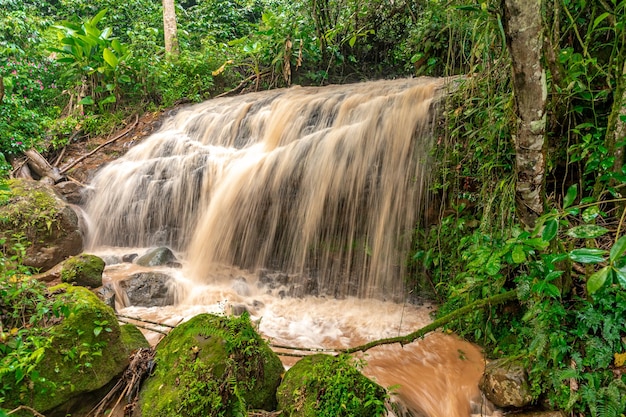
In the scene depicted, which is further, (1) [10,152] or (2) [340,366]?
(1) [10,152]

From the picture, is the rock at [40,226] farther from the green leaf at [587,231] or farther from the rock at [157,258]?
the green leaf at [587,231]

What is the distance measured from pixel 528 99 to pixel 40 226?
5397 millimetres

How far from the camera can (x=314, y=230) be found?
4430 mm

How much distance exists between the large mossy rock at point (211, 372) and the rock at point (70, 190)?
205 inches

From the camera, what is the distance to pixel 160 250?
16.5 ft

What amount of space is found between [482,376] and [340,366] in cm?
126

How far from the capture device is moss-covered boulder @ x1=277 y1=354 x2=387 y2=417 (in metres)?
1.82

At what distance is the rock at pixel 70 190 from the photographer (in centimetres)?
624

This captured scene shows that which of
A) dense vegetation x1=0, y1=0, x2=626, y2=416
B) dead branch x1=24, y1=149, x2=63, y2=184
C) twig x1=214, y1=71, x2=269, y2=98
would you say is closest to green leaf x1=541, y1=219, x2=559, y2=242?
dense vegetation x1=0, y1=0, x2=626, y2=416

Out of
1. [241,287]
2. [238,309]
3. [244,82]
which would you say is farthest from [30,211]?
[244,82]

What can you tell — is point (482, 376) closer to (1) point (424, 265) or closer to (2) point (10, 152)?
(1) point (424, 265)

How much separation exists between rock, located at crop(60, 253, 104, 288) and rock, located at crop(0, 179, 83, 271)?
961mm

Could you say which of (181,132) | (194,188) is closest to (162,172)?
(194,188)

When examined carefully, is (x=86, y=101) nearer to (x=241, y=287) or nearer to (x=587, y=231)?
(x=241, y=287)
